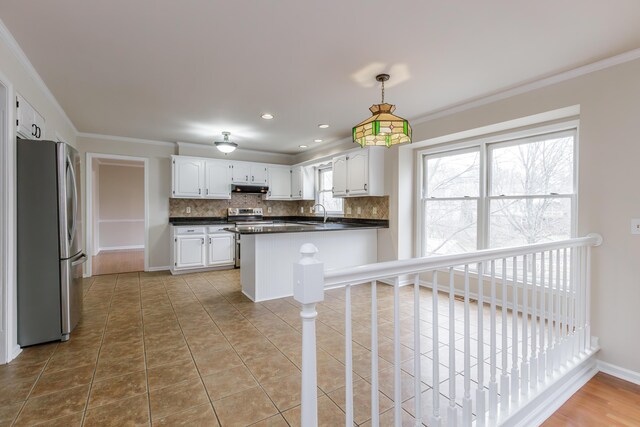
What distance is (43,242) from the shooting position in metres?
2.50

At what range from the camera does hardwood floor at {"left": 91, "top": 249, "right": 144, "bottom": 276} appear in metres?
5.54

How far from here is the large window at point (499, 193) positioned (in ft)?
10.2

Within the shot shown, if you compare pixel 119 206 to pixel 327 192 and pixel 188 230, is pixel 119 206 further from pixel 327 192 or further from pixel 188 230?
pixel 327 192

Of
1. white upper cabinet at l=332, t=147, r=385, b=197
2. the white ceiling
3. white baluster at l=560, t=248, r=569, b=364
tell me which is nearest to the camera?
the white ceiling

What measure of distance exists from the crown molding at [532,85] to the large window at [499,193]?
55cm

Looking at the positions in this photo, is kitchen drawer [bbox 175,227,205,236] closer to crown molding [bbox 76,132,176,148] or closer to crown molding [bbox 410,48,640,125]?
crown molding [bbox 76,132,176,148]

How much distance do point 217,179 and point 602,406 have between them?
5.73m

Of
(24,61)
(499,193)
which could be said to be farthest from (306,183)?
(24,61)

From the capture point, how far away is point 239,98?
3381 mm

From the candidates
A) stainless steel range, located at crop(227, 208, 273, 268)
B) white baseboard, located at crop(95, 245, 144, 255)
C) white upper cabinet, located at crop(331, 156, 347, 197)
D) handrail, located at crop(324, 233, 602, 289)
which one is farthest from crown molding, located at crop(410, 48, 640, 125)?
white baseboard, located at crop(95, 245, 144, 255)

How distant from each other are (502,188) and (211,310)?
146 inches

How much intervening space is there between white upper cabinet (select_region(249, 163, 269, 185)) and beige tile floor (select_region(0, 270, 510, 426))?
316 centimetres

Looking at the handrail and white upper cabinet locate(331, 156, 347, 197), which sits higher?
white upper cabinet locate(331, 156, 347, 197)

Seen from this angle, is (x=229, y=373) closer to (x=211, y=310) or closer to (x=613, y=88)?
(x=211, y=310)
